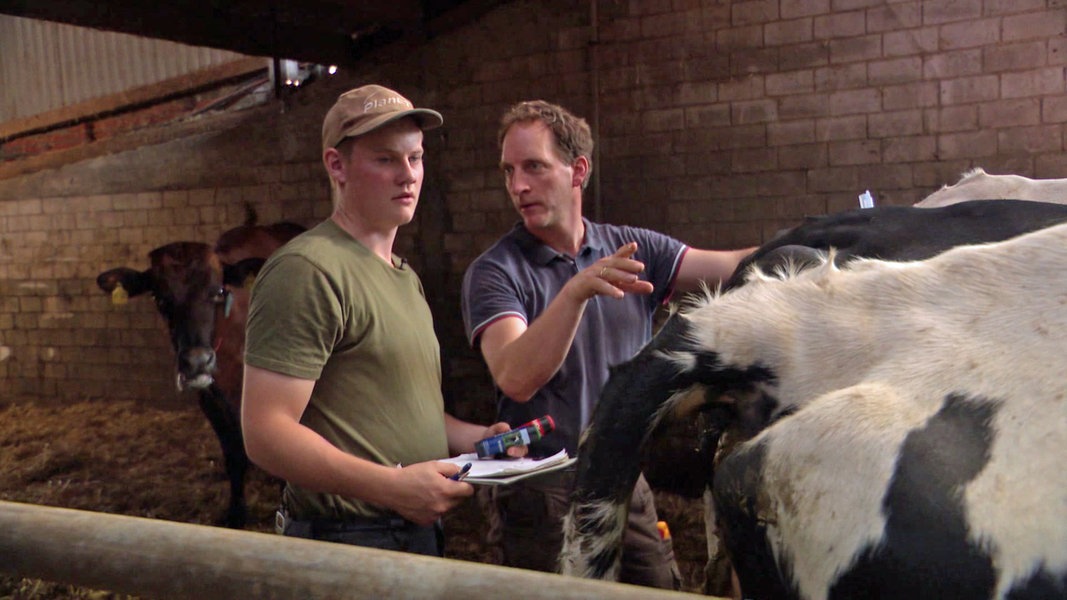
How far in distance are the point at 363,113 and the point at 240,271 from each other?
401cm

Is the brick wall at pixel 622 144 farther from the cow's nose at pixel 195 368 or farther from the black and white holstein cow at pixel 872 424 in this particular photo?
the black and white holstein cow at pixel 872 424

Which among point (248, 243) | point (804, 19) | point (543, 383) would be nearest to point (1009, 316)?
point (543, 383)

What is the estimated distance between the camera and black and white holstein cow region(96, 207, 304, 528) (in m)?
5.35

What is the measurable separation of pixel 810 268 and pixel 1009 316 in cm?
28

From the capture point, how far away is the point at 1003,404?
3.14 feet

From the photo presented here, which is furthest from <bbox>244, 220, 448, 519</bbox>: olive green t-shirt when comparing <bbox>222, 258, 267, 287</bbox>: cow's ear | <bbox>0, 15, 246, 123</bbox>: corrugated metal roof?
<bbox>0, 15, 246, 123</bbox>: corrugated metal roof

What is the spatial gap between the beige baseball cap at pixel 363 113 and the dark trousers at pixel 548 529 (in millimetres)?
866

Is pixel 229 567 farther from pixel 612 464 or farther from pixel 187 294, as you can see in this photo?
pixel 187 294

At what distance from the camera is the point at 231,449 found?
5.63 metres

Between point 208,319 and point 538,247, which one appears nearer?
point 538,247

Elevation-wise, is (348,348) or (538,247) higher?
(538,247)

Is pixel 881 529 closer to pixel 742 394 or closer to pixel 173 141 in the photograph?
pixel 742 394

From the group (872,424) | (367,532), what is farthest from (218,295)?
(872,424)

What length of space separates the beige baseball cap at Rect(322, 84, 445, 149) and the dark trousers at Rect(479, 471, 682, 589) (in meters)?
0.87
